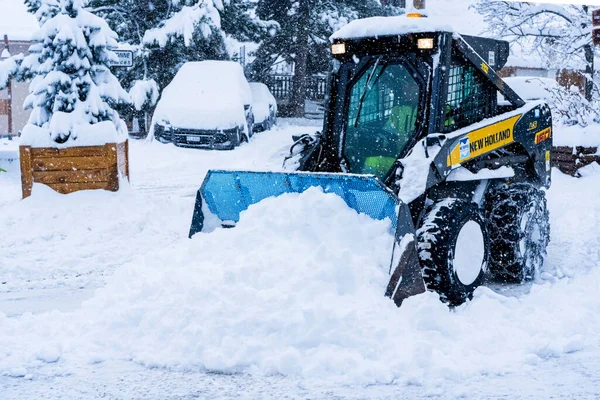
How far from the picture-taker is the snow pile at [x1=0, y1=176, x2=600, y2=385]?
11.4 ft

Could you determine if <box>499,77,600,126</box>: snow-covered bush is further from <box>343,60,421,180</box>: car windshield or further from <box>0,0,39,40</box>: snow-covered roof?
<box>0,0,39,40</box>: snow-covered roof

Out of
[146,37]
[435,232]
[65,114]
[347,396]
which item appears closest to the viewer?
[347,396]

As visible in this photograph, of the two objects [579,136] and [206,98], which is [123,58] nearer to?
[206,98]

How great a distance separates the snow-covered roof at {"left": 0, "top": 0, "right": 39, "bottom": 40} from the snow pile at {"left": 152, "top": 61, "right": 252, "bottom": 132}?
237 centimetres

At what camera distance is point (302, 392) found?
10.6 feet

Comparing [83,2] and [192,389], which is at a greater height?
[83,2]

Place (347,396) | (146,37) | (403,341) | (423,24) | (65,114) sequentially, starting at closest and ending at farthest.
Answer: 1. (347,396)
2. (403,341)
3. (423,24)
4. (65,114)
5. (146,37)

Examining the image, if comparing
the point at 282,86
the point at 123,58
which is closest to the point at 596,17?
the point at 282,86

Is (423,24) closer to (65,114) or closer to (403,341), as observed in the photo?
(403,341)

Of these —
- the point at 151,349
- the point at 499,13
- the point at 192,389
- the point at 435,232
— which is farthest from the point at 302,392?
the point at 499,13

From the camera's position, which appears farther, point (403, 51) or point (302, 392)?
point (403, 51)

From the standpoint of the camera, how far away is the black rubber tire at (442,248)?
421cm

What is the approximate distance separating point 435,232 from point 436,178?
0.40 meters

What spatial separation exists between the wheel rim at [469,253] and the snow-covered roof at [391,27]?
1.27 m
